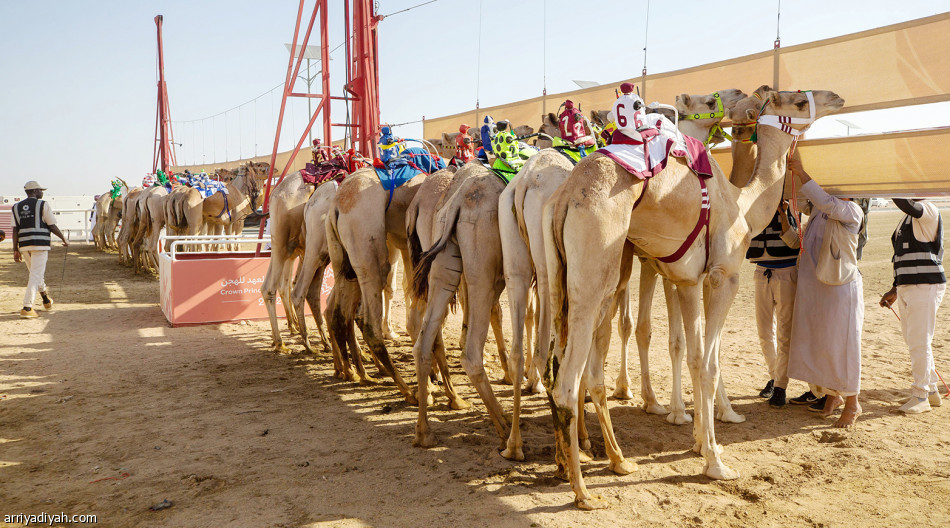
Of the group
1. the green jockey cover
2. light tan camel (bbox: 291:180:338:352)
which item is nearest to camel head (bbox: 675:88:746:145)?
the green jockey cover

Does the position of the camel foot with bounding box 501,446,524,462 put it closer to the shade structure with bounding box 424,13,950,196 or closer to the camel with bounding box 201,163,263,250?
the shade structure with bounding box 424,13,950,196

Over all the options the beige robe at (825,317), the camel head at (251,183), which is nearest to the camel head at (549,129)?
the beige robe at (825,317)

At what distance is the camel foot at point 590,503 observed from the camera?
3.84m

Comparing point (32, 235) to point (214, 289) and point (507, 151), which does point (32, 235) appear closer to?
point (214, 289)

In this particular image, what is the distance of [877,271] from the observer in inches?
541

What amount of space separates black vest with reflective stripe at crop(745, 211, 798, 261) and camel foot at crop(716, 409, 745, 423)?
4.84ft

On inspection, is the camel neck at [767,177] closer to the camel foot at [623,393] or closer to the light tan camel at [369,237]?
the camel foot at [623,393]

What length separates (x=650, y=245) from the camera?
429cm

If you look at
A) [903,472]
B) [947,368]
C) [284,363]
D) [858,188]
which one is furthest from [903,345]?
[284,363]

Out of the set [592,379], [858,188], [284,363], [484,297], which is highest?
[858,188]

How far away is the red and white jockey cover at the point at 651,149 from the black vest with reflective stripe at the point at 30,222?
1082 cm

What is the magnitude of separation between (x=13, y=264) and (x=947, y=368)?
23.1 m

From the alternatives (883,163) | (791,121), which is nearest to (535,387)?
(791,121)

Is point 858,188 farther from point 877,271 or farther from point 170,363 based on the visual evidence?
point 877,271
